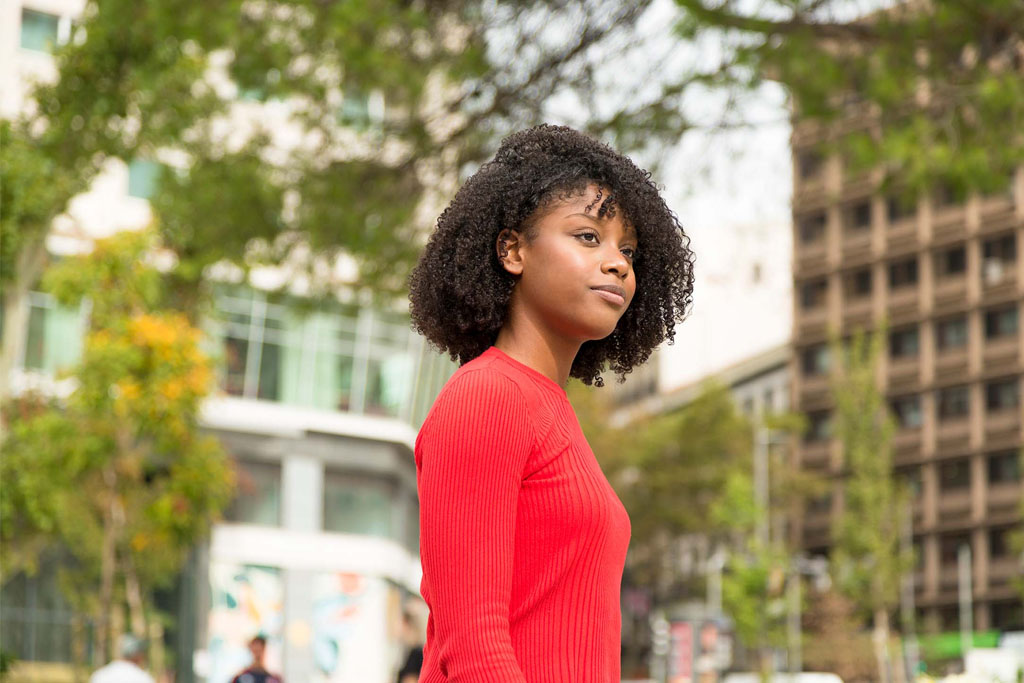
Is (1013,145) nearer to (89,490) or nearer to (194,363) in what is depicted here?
(194,363)

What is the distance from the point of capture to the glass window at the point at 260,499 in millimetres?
35406

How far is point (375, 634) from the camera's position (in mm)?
36406

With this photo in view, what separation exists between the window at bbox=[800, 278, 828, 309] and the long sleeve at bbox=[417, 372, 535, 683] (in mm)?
70238

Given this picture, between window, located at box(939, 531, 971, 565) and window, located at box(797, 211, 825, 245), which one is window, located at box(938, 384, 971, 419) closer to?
window, located at box(939, 531, 971, 565)

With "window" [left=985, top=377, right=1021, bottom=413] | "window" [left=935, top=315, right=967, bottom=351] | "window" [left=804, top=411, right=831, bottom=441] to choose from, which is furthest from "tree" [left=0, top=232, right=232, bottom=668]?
"window" [left=804, top=411, right=831, bottom=441]

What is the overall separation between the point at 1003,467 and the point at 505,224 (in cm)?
6453

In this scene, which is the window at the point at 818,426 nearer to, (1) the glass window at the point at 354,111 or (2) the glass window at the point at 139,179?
(2) the glass window at the point at 139,179

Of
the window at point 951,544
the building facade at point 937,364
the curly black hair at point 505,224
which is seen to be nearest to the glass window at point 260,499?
→ the building facade at point 937,364

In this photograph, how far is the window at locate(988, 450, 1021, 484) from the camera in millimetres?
62562

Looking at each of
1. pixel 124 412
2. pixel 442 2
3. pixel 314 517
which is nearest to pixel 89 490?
pixel 124 412

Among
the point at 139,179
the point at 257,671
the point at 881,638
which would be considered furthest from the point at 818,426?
the point at 257,671

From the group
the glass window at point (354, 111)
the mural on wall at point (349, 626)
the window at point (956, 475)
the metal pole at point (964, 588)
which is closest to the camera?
the glass window at point (354, 111)

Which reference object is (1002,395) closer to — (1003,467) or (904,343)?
(1003,467)

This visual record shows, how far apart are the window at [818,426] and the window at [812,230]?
26.6 ft
